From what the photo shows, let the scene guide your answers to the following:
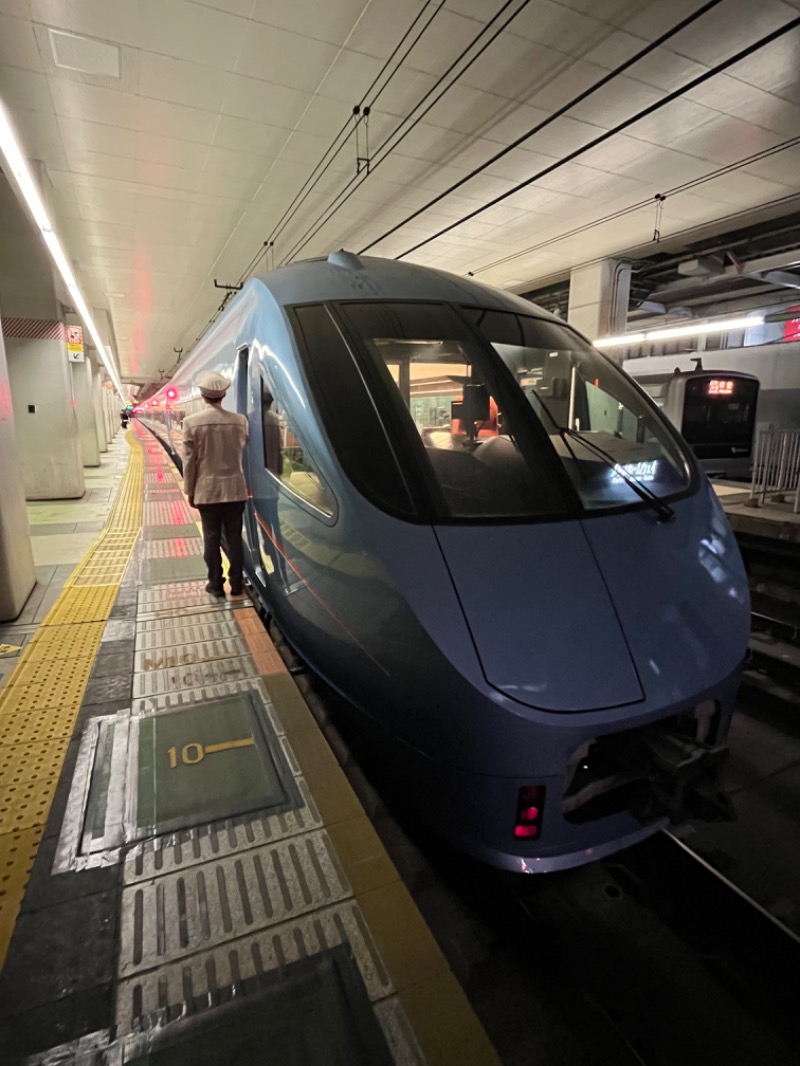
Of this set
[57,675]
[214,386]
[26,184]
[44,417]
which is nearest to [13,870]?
[57,675]

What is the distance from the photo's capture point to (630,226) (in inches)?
389

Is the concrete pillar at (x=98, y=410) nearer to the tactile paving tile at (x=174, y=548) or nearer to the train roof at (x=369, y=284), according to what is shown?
the tactile paving tile at (x=174, y=548)

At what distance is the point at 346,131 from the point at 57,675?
643 centimetres

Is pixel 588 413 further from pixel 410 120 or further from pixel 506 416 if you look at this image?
pixel 410 120

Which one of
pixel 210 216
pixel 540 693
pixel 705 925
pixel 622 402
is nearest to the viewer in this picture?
pixel 540 693

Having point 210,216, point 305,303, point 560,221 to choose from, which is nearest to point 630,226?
point 560,221

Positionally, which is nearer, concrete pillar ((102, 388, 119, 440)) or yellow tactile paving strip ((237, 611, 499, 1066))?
yellow tactile paving strip ((237, 611, 499, 1066))

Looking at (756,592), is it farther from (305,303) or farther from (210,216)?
(210,216)

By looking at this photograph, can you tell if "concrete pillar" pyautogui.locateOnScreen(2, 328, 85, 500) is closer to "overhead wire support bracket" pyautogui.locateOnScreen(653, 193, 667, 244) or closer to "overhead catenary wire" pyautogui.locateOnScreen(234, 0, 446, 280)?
"overhead catenary wire" pyautogui.locateOnScreen(234, 0, 446, 280)

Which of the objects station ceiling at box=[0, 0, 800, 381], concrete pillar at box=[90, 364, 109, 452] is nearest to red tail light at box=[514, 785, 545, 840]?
station ceiling at box=[0, 0, 800, 381]

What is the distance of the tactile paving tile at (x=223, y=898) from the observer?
1652 mm

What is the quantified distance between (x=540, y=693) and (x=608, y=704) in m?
0.23

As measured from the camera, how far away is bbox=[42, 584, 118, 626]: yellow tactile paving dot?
13.4 ft

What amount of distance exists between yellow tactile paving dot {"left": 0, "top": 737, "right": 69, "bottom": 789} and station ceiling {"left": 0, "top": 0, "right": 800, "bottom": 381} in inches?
219
